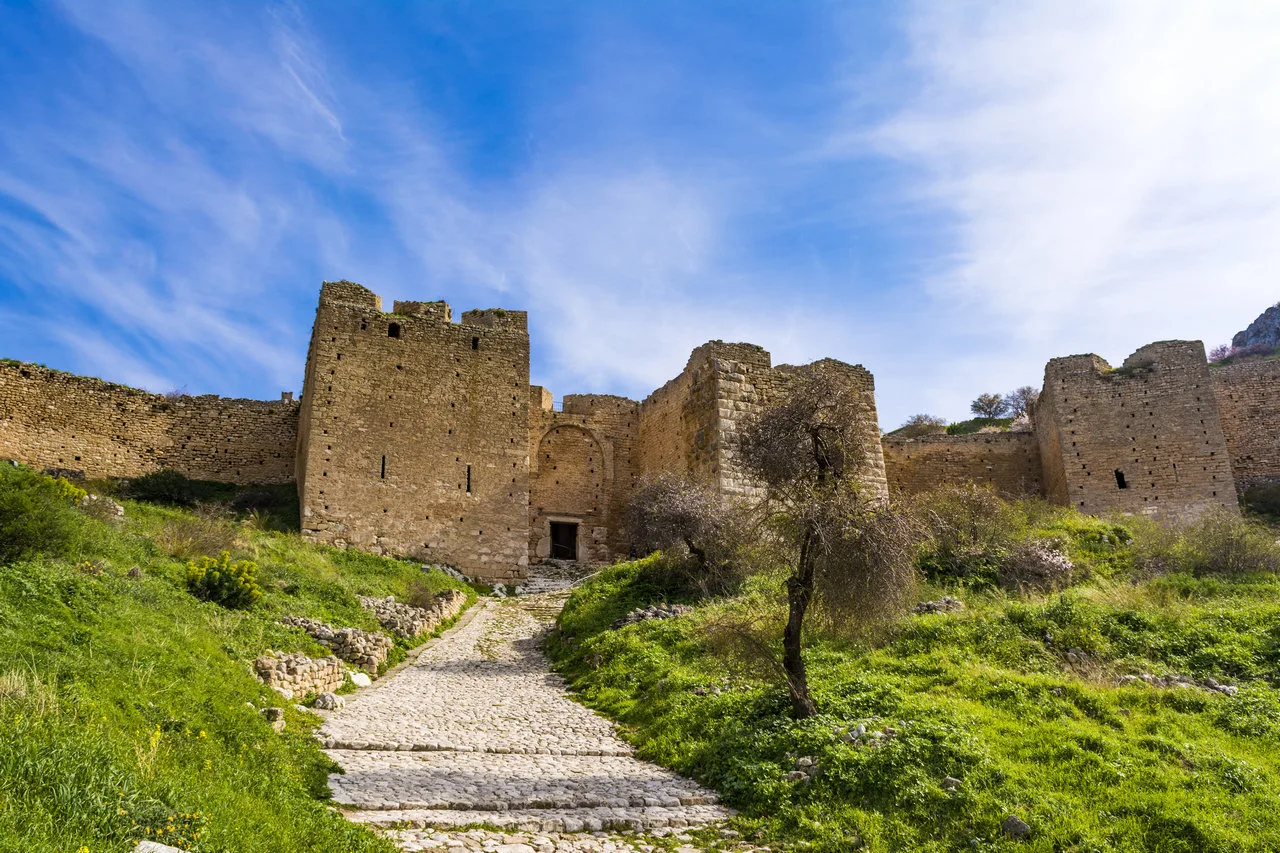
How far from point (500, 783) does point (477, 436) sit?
1591 centimetres

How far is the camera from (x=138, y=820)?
12.2ft

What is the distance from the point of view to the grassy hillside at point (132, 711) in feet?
12.1

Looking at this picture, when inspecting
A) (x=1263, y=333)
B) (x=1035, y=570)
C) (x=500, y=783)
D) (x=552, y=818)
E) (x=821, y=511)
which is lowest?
(x=552, y=818)

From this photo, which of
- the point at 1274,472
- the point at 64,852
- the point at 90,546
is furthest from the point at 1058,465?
the point at 64,852

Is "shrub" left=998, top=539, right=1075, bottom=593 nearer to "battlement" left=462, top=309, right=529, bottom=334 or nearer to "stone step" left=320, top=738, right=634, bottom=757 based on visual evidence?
"stone step" left=320, top=738, right=634, bottom=757

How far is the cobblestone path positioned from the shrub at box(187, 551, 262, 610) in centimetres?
206

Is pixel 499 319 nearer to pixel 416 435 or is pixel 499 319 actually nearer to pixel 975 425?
pixel 416 435

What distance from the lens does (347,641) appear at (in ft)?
36.1

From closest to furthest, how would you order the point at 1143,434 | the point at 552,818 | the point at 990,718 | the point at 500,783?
the point at 552,818, the point at 500,783, the point at 990,718, the point at 1143,434

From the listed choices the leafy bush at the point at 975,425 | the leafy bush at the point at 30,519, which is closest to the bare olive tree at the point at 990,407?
the leafy bush at the point at 975,425

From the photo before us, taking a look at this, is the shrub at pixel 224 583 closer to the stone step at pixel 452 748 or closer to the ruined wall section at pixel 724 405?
the stone step at pixel 452 748

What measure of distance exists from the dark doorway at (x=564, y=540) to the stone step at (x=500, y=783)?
59.2 feet

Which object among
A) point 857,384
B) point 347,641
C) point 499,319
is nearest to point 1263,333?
point 857,384

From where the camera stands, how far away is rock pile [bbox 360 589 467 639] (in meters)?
13.4
